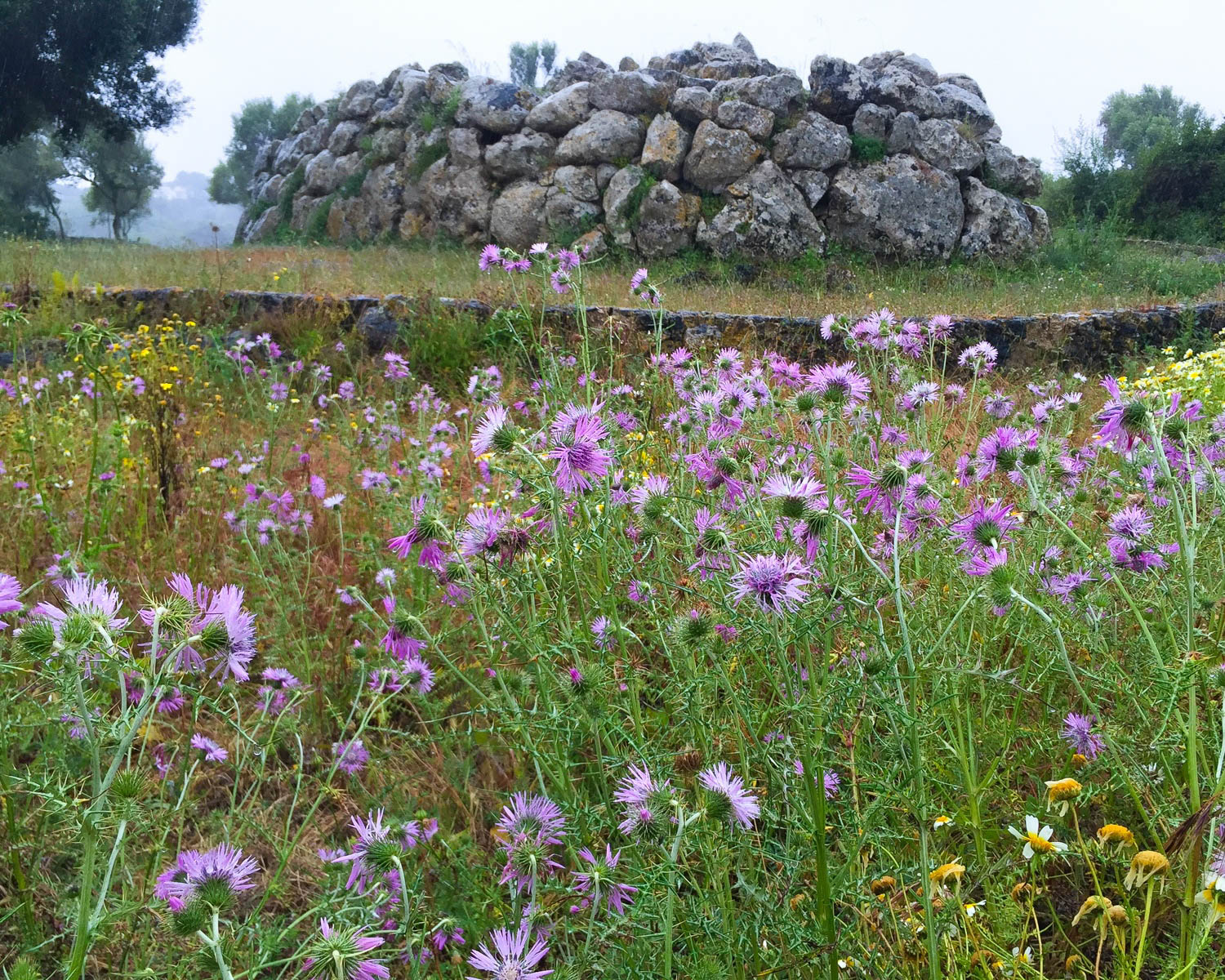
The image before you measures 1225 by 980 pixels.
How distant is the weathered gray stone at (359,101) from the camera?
51.1 ft

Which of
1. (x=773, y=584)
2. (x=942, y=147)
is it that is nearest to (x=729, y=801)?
(x=773, y=584)

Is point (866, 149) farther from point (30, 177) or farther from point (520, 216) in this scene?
point (30, 177)

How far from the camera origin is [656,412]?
3.30 metres

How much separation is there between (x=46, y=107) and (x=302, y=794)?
20815 mm

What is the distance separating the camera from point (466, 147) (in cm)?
1279

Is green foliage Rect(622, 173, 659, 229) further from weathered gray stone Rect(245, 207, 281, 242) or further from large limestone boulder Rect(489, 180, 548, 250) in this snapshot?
weathered gray stone Rect(245, 207, 281, 242)

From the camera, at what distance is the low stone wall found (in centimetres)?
575

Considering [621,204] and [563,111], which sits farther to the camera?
[563,111]

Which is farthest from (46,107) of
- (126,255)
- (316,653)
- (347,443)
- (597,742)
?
(597,742)

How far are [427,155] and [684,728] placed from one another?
13.8 meters

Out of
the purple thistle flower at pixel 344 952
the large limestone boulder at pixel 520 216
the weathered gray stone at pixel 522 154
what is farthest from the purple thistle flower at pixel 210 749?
the weathered gray stone at pixel 522 154

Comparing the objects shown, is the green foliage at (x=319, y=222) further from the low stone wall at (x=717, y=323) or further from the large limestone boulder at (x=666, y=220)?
the low stone wall at (x=717, y=323)

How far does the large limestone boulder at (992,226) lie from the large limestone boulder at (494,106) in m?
6.54

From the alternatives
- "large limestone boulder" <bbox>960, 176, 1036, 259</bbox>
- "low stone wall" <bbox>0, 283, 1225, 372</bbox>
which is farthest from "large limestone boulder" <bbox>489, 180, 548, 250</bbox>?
"large limestone boulder" <bbox>960, 176, 1036, 259</bbox>
